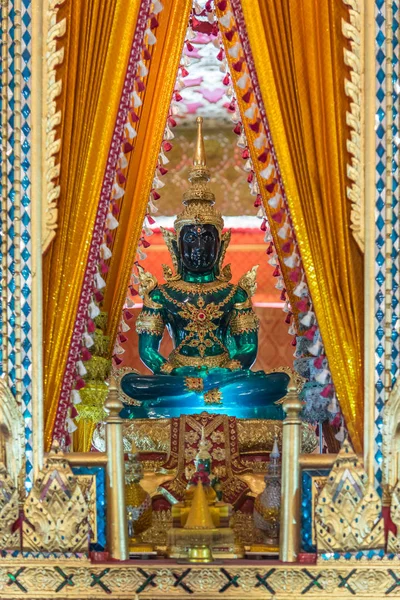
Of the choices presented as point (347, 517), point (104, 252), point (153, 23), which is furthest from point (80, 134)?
point (347, 517)

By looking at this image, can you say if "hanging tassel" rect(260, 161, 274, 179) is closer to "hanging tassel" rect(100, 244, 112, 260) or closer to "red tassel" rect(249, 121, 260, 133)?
"red tassel" rect(249, 121, 260, 133)

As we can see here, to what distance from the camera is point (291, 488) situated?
5.47m

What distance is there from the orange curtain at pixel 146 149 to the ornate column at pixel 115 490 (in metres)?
1.54

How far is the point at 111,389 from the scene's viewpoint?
5695mm

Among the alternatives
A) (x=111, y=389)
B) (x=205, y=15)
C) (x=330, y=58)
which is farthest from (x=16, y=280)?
(x=205, y=15)

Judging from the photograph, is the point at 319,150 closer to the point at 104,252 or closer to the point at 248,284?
the point at 104,252

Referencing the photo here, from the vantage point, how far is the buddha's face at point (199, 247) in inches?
292

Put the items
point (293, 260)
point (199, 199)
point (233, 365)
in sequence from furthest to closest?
1. point (199, 199)
2. point (233, 365)
3. point (293, 260)

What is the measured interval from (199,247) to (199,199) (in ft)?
1.07

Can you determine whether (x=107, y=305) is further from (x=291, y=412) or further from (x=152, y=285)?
(x=291, y=412)

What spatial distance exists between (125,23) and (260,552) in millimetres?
2651

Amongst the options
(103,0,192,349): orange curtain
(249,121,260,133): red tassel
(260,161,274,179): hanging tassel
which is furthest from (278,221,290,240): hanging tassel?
(103,0,192,349): orange curtain

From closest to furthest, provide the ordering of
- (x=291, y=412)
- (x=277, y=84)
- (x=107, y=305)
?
(x=291, y=412) → (x=277, y=84) → (x=107, y=305)

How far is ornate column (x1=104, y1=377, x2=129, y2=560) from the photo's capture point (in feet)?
17.9
